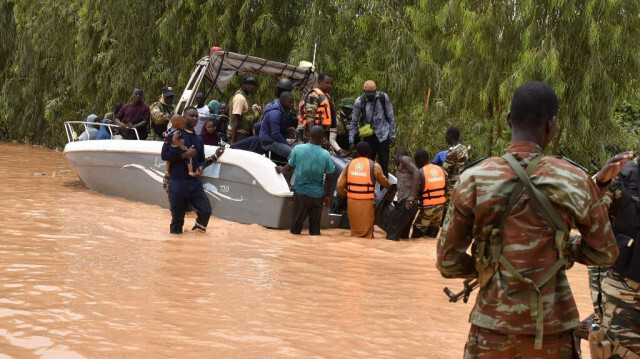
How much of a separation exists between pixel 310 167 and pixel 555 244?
7.87 m

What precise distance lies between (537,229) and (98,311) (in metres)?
4.06

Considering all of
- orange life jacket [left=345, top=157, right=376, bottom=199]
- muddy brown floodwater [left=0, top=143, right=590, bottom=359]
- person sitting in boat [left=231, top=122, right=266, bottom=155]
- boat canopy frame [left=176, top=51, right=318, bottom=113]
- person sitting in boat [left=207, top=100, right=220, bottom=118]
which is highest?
boat canopy frame [left=176, top=51, right=318, bottom=113]

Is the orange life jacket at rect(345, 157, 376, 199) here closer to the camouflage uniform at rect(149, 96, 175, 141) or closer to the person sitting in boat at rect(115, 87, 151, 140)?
the camouflage uniform at rect(149, 96, 175, 141)

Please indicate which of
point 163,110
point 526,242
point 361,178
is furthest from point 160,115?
point 526,242

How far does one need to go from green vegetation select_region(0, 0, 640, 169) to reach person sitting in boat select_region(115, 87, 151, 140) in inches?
161

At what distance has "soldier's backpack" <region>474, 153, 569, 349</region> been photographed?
3219 mm

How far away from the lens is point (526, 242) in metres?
3.25

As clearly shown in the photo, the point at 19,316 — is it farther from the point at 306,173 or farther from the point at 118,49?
the point at 118,49

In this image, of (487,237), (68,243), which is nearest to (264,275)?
(68,243)

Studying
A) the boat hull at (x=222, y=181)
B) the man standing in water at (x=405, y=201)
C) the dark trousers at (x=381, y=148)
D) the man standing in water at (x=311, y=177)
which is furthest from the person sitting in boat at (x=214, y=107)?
the man standing in water at (x=405, y=201)

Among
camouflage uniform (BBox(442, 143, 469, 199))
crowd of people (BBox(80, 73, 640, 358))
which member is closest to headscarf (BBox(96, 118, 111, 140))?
camouflage uniform (BBox(442, 143, 469, 199))

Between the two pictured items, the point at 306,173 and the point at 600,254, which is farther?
the point at 306,173

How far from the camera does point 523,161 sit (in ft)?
10.9

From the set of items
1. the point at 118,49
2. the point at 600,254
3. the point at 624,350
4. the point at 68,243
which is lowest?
the point at 68,243
